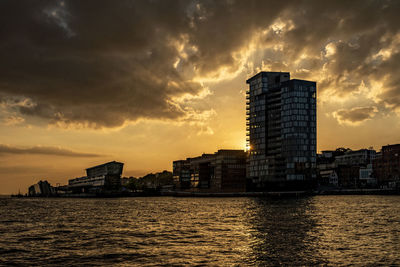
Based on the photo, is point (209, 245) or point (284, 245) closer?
point (284, 245)

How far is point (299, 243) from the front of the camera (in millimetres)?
47656

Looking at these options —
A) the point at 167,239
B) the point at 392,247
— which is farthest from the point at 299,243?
the point at 167,239

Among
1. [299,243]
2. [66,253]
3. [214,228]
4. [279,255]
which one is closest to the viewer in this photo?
[279,255]

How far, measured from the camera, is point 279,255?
4056cm

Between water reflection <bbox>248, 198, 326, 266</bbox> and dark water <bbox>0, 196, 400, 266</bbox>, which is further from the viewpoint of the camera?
dark water <bbox>0, 196, 400, 266</bbox>

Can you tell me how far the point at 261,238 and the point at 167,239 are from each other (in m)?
11.3

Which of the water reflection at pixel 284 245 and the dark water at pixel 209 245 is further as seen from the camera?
the dark water at pixel 209 245

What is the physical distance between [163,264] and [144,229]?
28338mm

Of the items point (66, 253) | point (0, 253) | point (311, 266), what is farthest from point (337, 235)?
point (0, 253)

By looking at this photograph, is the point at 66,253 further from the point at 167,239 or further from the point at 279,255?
the point at 279,255

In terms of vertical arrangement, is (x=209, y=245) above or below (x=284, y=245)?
below

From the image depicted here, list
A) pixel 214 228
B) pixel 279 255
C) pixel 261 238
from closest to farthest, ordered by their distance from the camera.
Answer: pixel 279 255 < pixel 261 238 < pixel 214 228

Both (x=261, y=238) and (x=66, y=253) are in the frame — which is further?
(x=261, y=238)

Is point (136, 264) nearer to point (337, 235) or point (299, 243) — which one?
point (299, 243)
